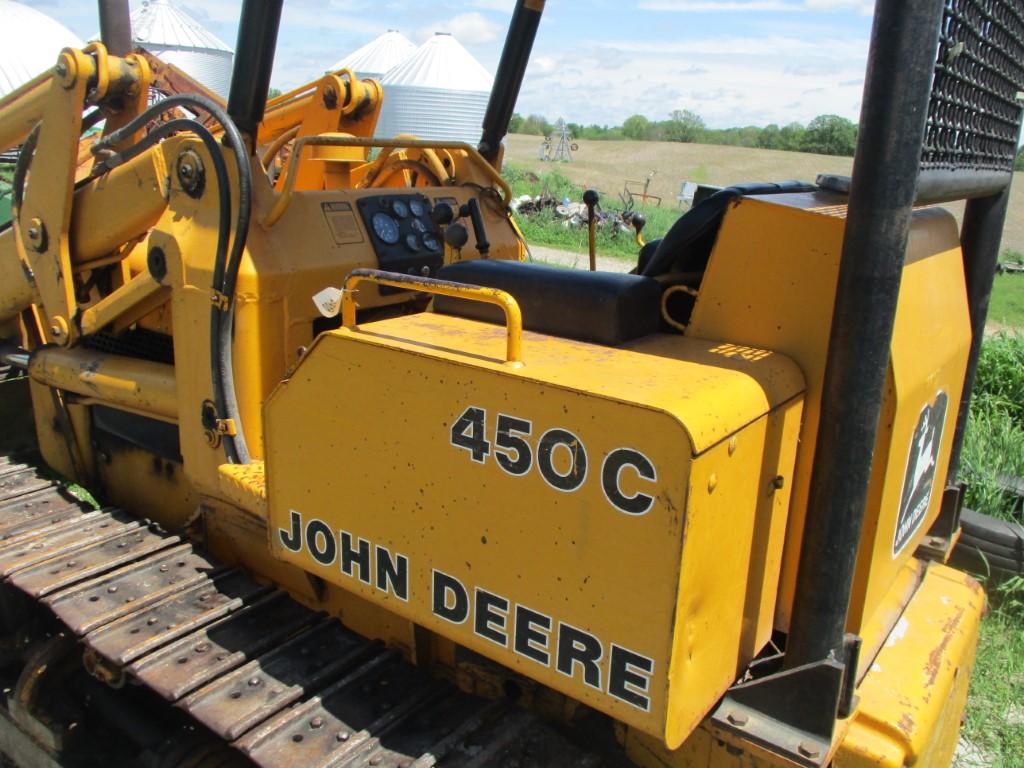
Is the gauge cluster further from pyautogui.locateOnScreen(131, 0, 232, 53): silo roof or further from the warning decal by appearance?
pyautogui.locateOnScreen(131, 0, 232, 53): silo roof

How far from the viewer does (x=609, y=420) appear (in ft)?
5.14

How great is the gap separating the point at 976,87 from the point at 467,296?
44.4 inches

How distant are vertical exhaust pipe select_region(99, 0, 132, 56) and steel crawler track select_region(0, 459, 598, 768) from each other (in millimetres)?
1813

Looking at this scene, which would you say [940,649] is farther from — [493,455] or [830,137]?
[830,137]

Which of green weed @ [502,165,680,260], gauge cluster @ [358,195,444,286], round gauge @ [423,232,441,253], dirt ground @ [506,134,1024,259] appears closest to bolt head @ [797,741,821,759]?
gauge cluster @ [358,195,444,286]

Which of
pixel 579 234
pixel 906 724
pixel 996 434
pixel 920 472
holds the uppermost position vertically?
pixel 920 472

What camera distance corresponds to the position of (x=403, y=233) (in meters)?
2.99

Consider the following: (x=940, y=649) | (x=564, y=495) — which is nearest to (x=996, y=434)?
(x=940, y=649)

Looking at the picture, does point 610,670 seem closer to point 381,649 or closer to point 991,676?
point 381,649

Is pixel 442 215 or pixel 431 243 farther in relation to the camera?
pixel 431 243

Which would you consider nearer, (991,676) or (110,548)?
(110,548)

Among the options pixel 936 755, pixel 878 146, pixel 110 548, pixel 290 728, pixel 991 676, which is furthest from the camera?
pixel 991 676

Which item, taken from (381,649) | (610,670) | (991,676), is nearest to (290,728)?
(381,649)

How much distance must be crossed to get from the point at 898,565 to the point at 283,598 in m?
1.61
